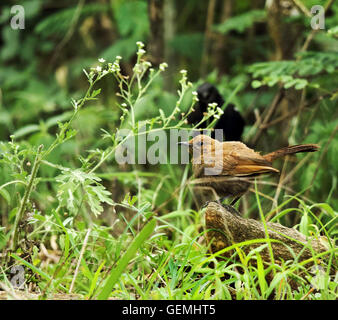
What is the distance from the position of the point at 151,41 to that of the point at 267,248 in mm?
2837

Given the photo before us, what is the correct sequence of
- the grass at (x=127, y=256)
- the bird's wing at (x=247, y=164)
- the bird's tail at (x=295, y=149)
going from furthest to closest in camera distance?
the bird's wing at (x=247, y=164), the bird's tail at (x=295, y=149), the grass at (x=127, y=256)

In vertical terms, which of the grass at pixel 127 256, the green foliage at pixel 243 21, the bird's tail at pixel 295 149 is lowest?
the grass at pixel 127 256

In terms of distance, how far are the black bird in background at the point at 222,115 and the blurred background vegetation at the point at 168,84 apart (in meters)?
0.16

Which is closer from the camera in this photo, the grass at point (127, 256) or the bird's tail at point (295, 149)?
the grass at point (127, 256)

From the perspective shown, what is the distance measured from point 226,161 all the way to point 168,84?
288 centimetres

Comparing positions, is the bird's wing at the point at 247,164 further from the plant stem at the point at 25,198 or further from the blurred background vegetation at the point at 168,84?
the plant stem at the point at 25,198

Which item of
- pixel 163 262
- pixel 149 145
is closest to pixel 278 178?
pixel 149 145

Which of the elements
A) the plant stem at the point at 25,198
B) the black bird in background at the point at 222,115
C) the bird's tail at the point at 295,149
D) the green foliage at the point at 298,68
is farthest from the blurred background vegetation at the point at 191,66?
the bird's tail at the point at 295,149

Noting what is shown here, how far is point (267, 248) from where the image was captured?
91.8 inches

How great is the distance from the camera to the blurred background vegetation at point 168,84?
3390 mm

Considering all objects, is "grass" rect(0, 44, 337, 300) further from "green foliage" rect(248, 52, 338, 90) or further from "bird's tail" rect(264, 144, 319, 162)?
"green foliage" rect(248, 52, 338, 90)

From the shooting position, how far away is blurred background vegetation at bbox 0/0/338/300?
339 cm

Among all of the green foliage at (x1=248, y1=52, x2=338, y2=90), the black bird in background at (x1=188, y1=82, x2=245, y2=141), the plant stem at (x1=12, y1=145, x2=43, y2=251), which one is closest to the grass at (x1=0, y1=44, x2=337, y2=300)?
the plant stem at (x1=12, y1=145, x2=43, y2=251)

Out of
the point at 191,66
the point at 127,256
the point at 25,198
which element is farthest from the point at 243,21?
the point at 127,256
